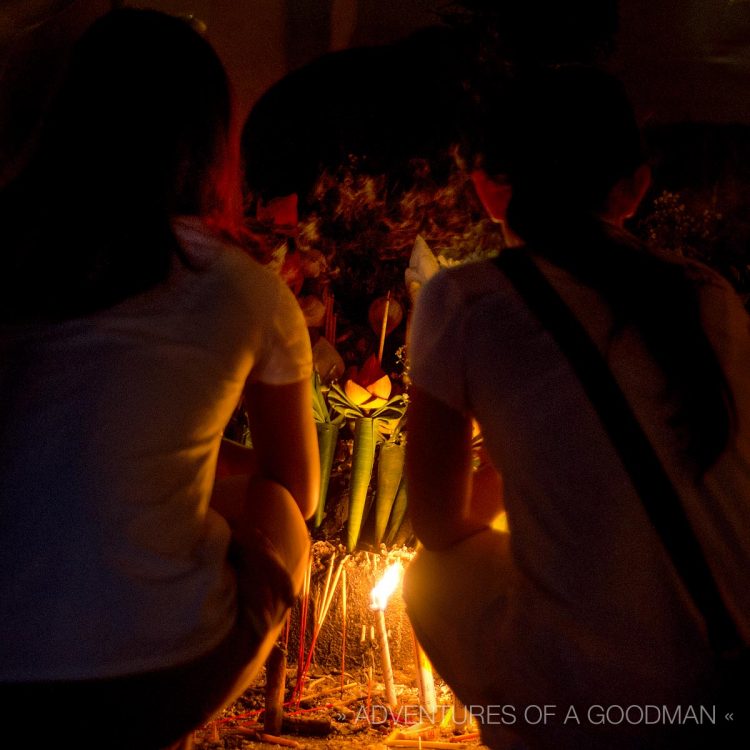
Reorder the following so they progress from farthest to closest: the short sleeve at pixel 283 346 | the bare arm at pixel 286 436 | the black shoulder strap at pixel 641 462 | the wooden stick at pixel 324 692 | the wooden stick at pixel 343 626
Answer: the wooden stick at pixel 343 626 → the wooden stick at pixel 324 692 → the bare arm at pixel 286 436 → the short sleeve at pixel 283 346 → the black shoulder strap at pixel 641 462

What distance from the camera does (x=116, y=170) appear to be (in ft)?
4.79

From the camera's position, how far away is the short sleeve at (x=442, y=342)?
4.50ft

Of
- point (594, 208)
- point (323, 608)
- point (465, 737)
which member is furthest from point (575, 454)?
point (323, 608)

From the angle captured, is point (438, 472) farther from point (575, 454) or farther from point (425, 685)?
point (425, 685)

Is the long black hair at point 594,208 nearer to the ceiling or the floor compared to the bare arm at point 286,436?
nearer to the ceiling

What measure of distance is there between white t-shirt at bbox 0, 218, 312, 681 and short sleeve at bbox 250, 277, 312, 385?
51mm

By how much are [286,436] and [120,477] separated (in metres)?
0.44

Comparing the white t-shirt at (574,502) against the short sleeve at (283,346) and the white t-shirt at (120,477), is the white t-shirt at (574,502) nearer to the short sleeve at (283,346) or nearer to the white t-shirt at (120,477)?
the short sleeve at (283,346)

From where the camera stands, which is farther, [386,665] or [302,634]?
[302,634]

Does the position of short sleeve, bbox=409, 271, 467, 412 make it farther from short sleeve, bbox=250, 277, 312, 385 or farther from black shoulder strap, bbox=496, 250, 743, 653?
short sleeve, bbox=250, 277, 312, 385

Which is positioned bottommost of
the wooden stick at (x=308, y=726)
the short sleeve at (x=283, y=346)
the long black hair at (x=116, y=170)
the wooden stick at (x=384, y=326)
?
the wooden stick at (x=308, y=726)

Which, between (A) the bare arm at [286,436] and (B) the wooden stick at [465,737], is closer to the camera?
(A) the bare arm at [286,436]

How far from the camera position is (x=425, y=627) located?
1.53 metres

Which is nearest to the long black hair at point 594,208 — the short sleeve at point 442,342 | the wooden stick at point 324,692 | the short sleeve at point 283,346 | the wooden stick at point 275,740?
the short sleeve at point 442,342
